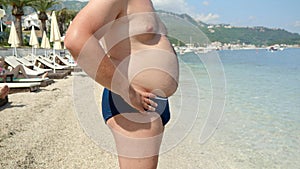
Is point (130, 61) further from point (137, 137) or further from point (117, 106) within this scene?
point (137, 137)

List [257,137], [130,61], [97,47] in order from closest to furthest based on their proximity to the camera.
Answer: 1. [97,47]
2. [130,61]
3. [257,137]

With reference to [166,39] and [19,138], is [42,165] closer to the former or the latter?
[19,138]

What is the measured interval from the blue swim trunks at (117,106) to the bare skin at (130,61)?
23 millimetres

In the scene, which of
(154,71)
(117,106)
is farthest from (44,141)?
(154,71)

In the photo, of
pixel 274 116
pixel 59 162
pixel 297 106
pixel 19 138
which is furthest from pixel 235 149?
pixel 297 106

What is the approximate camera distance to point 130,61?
1.33m

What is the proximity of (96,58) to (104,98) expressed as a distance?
350 mm

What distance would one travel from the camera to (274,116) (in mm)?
11766

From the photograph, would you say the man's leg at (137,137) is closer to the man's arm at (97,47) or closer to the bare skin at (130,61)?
the bare skin at (130,61)

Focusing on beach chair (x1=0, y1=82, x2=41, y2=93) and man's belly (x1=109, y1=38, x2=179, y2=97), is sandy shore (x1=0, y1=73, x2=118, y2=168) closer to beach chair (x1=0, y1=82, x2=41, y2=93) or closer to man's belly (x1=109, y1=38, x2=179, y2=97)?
beach chair (x1=0, y1=82, x2=41, y2=93)

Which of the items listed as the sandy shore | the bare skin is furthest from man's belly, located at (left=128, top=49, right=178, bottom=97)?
the sandy shore

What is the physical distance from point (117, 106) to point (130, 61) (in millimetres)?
214

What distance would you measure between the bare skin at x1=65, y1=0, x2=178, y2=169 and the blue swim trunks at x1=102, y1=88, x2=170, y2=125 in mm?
23

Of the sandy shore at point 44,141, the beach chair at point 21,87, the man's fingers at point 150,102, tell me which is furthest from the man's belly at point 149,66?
the beach chair at point 21,87
